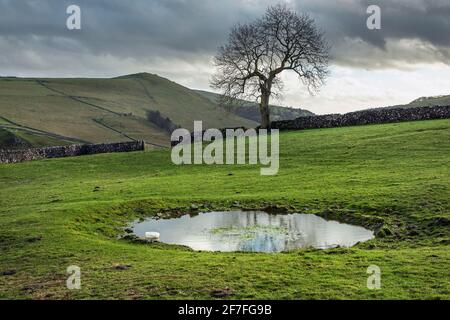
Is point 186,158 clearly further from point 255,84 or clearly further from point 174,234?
point 174,234

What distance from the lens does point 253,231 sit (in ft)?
65.4

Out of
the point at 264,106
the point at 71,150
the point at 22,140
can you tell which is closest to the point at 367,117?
the point at 264,106

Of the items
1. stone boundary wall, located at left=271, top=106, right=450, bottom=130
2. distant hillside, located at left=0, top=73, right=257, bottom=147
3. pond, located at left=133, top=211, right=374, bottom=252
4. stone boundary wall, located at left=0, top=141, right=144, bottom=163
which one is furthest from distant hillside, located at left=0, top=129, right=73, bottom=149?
Result: pond, located at left=133, top=211, right=374, bottom=252

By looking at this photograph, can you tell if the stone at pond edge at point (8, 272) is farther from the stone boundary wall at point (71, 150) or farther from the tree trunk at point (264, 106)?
the tree trunk at point (264, 106)

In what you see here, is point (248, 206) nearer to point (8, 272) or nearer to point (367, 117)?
point (8, 272)

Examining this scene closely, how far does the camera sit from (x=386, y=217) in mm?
20344

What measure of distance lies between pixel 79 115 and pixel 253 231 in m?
139

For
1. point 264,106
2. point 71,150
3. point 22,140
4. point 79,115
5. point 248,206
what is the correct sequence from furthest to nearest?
1. point 79,115
2. point 22,140
3. point 264,106
4. point 71,150
5. point 248,206

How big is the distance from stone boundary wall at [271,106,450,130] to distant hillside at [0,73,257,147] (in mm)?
64160

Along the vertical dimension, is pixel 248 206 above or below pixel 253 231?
above

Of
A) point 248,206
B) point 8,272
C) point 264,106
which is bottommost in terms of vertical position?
point 8,272
